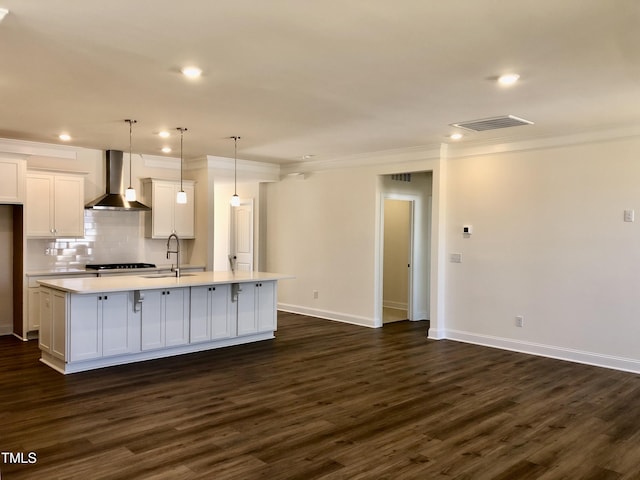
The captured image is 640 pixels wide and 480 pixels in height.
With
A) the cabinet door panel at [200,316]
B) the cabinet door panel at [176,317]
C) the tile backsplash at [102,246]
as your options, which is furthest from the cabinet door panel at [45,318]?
the tile backsplash at [102,246]

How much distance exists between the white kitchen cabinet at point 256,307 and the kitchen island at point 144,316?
13 mm

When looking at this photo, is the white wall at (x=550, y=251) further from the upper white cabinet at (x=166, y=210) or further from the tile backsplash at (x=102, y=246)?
the tile backsplash at (x=102, y=246)

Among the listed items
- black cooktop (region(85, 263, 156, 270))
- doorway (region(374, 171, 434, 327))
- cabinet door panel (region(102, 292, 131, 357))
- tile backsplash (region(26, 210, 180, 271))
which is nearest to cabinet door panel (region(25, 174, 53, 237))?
tile backsplash (region(26, 210, 180, 271))

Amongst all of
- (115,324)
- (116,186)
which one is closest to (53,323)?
(115,324)

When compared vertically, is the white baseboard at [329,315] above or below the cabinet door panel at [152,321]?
below

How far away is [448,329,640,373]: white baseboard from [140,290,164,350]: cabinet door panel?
3631 mm

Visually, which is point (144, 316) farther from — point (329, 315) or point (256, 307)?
point (329, 315)

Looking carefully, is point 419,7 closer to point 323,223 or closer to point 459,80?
point 459,80

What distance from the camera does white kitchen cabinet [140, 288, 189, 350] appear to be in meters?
5.57

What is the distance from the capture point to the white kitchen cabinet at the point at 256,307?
646 cm

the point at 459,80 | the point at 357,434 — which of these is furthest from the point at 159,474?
the point at 459,80

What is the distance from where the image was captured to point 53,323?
5.23 meters

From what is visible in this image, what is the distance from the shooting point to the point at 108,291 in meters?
5.00

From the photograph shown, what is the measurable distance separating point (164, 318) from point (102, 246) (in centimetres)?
261
